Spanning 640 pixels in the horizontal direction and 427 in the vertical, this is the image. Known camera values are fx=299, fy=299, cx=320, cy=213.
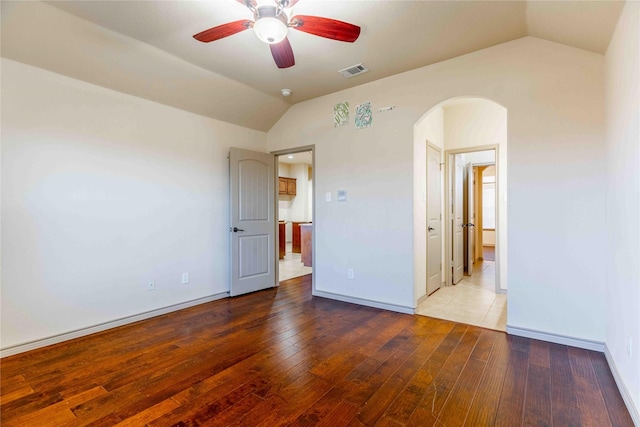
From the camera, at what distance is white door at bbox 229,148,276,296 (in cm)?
417

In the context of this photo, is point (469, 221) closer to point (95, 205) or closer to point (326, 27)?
point (326, 27)

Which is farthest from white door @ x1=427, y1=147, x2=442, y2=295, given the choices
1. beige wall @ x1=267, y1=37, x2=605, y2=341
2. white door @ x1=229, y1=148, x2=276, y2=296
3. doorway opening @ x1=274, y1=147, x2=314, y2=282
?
doorway opening @ x1=274, y1=147, x2=314, y2=282

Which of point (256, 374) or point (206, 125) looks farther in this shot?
point (206, 125)

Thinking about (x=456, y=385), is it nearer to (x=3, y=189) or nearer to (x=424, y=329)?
(x=424, y=329)

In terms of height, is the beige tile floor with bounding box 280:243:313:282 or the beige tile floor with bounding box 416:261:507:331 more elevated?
the beige tile floor with bounding box 280:243:313:282

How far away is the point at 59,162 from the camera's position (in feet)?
9.00

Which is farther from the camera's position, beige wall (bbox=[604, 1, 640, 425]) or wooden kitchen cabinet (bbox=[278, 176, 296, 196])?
wooden kitchen cabinet (bbox=[278, 176, 296, 196])

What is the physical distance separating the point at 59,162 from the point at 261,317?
96.8 inches

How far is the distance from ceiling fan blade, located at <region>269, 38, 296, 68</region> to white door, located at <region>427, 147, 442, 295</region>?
2.45 meters

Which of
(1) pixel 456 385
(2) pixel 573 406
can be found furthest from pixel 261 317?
(2) pixel 573 406

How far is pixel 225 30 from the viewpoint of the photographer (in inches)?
77.5

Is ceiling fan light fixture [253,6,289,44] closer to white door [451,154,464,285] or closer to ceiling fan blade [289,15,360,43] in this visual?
ceiling fan blade [289,15,360,43]

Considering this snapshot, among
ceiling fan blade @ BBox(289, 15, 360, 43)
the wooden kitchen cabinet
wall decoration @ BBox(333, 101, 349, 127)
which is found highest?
wall decoration @ BBox(333, 101, 349, 127)

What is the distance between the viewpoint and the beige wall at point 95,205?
2539mm
